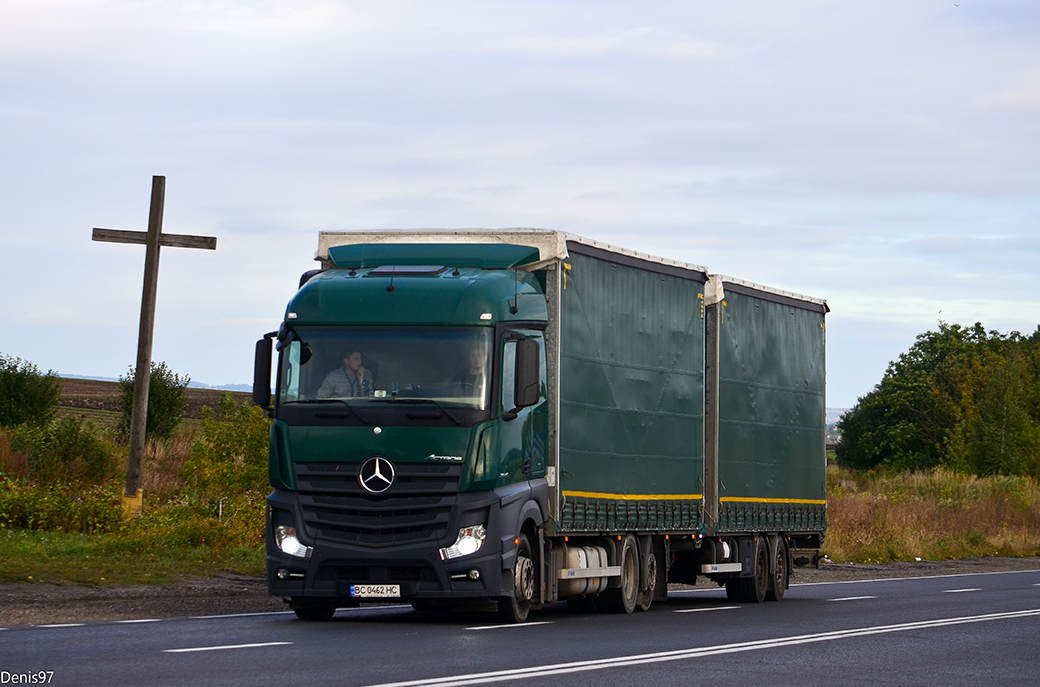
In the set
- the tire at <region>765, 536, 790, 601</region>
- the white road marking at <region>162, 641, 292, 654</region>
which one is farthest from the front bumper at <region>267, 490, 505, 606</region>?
the tire at <region>765, 536, 790, 601</region>

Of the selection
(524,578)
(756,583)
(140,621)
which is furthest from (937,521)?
(140,621)

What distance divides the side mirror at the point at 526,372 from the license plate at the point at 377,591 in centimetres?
220

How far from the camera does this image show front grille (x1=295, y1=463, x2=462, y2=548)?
15.0m

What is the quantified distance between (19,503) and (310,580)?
1134cm

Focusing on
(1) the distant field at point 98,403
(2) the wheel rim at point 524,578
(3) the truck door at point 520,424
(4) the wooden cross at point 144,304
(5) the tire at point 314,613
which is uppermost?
(1) the distant field at point 98,403

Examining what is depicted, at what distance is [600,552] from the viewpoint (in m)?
18.0

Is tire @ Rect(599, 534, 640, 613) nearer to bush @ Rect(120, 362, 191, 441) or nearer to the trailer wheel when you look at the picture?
the trailer wheel

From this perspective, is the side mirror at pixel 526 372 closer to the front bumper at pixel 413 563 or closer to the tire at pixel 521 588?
the front bumper at pixel 413 563

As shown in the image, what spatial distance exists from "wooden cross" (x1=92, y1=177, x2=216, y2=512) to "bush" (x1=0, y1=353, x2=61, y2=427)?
18.2 metres

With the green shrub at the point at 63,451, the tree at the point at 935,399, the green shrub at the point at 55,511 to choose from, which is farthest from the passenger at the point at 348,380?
the tree at the point at 935,399

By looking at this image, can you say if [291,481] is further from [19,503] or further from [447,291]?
[19,503]

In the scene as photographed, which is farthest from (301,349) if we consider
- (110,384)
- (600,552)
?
(110,384)

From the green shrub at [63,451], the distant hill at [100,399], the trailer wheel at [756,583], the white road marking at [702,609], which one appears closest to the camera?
the white road marking at [702,609]

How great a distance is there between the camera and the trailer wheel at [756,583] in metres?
22.8
